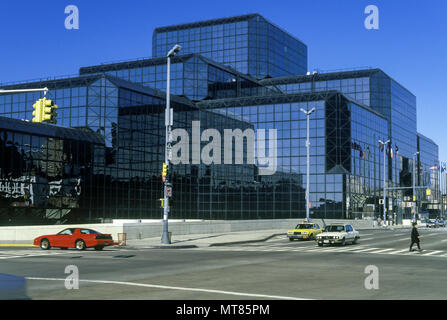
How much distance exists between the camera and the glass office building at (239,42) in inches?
4823

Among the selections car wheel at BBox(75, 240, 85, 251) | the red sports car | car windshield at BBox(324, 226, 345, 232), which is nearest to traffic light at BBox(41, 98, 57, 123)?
the red sports car

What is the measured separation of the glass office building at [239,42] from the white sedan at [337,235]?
290 feet

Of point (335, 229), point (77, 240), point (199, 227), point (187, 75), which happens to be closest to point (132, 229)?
point (77, 240)

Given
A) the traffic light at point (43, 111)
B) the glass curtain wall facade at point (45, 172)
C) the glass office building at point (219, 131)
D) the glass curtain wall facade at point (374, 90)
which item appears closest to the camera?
the traffic light at point (43, 111)

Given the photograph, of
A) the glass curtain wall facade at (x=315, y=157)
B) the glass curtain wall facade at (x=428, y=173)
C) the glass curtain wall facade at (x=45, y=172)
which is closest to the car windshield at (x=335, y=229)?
the glass curtain wall facade at (x=45, y=172)

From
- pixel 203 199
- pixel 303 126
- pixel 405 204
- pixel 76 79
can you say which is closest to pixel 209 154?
pixel 203 199

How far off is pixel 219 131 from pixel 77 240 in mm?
57285

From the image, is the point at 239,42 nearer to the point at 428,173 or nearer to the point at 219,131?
the point at 219,131

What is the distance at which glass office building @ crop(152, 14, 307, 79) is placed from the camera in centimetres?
12250

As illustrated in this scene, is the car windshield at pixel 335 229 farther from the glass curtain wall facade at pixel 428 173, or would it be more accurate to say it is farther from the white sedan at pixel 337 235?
the glass curtain wall facade at pixel 428 173

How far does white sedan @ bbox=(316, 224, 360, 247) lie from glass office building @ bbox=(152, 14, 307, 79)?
290 feet

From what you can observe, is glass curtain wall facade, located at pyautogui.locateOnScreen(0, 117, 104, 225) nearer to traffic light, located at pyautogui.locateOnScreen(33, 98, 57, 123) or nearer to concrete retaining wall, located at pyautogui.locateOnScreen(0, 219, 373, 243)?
concrete retaining wall, located at pyautogui.locateOnScreen(0, 219, 373, 243)

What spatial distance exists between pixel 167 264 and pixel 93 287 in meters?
7.62
